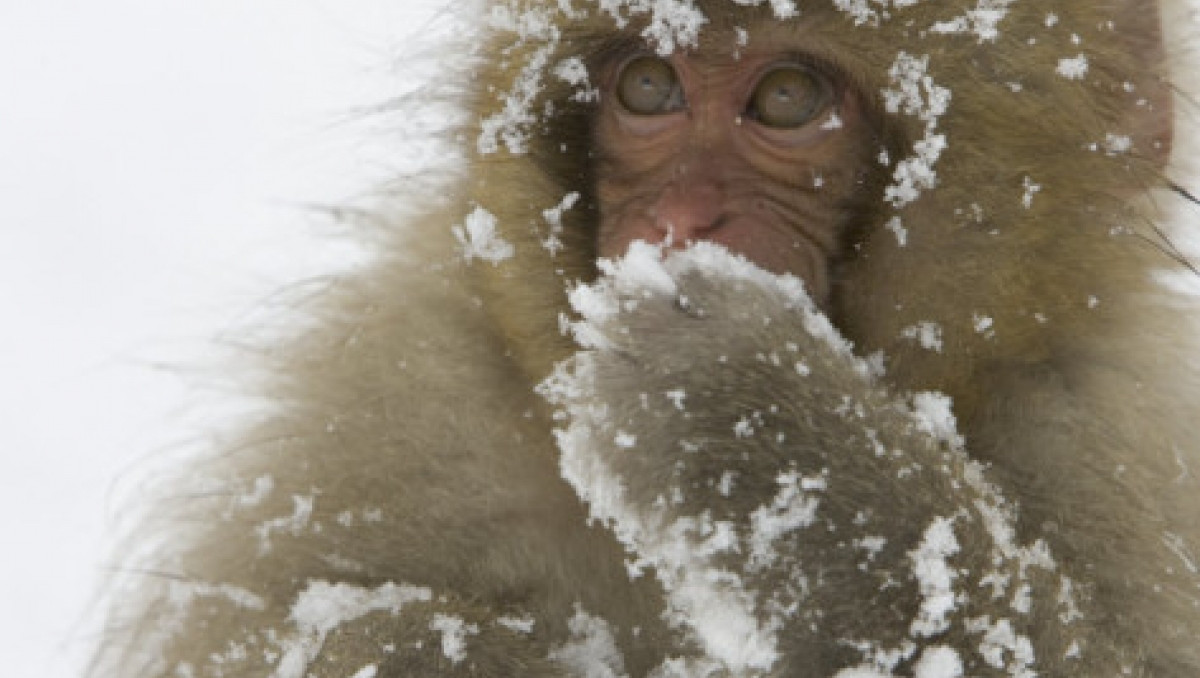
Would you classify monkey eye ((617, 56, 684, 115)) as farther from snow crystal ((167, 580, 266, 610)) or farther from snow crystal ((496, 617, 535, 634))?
snow crystal ((167, 580, 266, 610))

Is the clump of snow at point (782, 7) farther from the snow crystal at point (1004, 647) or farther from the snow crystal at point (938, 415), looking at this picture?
the snow crystal at point (1004, 647)

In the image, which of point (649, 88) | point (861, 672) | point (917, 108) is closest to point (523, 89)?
point (649, 88)

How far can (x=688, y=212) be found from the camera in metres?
2.74

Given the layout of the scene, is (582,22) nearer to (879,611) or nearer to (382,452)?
(382,452)

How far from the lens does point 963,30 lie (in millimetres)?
2781

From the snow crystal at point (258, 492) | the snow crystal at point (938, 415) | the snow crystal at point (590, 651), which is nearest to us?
the snow crystal at point (938, 415)

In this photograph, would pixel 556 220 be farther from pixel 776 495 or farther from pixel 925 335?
pixel 776 495

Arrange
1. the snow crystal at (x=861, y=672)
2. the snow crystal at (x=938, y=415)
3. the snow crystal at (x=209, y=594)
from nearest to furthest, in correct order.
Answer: the snow crystal at (x=861, y=672), the snow crystal at (x=938, y=415), the snow crystal at (x=209, y=594)

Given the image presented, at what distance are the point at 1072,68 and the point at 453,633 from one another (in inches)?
58.1

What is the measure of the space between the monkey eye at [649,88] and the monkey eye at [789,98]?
0.49 feet

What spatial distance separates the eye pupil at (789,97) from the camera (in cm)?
290

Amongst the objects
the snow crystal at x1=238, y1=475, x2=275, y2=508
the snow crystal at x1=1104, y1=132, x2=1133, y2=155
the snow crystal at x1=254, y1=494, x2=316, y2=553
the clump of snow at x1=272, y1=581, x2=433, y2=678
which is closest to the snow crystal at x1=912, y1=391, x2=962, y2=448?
the snow crystal at x1=1104, y1=132, x2=1133, y2=155

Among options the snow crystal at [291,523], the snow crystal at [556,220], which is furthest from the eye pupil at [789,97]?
the snow crystal at [291,523]

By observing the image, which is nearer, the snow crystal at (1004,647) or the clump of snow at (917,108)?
the snow crystal at (1004,647)
